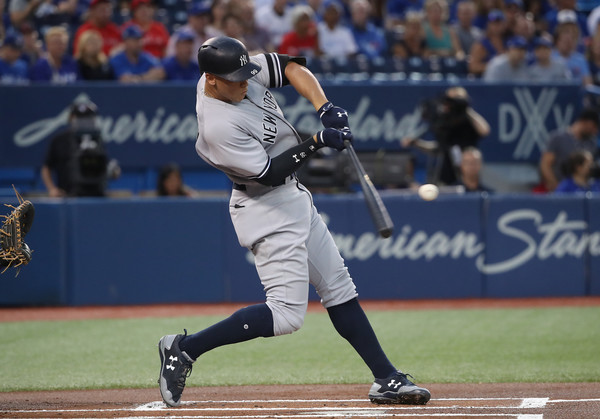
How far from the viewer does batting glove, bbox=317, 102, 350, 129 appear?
4.31 meters

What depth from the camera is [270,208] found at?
4371 mm

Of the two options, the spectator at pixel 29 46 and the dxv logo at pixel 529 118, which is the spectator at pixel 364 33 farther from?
the spectator at pixel 29 46

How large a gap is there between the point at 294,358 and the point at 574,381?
6.44 ft

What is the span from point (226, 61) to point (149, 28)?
774cm

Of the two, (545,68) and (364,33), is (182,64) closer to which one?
(364,33)

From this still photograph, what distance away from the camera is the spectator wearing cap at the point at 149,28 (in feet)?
37.3

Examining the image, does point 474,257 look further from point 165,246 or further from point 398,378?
point 398,378

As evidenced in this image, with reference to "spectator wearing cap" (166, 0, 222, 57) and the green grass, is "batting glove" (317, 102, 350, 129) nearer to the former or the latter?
the green grass

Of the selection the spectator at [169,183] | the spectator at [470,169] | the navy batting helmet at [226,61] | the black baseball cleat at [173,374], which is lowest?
the spectator at [169,183]

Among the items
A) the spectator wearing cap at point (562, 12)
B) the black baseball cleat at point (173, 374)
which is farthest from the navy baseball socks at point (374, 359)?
the spectator wearing cap at point (562, 12)

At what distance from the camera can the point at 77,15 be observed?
12.0 metres

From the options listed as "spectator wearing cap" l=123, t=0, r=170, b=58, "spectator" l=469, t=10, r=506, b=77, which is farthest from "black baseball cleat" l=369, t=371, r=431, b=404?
"spectator" l=469, t=10, r=506, b=77

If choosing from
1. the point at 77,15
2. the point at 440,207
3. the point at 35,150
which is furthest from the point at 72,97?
the point at 440,207

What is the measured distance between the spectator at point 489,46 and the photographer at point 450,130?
5.59ft
